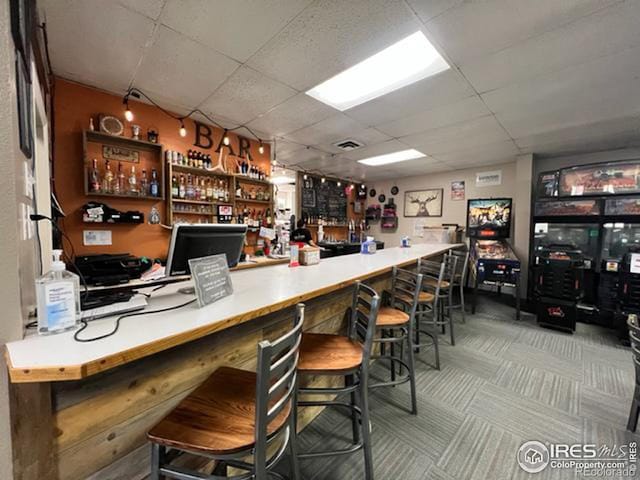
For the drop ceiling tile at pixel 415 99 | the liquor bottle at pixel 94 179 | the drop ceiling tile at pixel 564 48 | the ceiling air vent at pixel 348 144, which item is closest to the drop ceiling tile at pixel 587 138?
the drop ceiling tile at pixel 564 48

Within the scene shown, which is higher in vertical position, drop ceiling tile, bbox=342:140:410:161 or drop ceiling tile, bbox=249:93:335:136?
drop ceiling tile, bbox=249:93:335:136

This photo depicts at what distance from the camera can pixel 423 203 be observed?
6258 millimetres

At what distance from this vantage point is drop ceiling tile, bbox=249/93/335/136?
2.76 metres

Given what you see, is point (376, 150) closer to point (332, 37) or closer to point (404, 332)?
point (332, 37)

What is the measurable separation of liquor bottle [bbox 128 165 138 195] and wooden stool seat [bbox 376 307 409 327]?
2.93m

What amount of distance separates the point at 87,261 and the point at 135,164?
1.27 m

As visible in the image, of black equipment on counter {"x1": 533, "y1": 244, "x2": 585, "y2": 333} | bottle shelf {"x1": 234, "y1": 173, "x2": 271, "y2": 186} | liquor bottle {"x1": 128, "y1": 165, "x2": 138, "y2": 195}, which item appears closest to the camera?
liquor bottle {"x1": 128, "y1": 165, "x2": 138, "y2": 195}

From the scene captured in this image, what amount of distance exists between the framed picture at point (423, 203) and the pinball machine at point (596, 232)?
2115 mm

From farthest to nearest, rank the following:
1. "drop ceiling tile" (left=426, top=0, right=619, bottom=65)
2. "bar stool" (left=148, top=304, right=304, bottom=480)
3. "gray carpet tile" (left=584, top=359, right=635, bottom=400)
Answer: "gray carpet tile" (left=584, top=359, right=635, bottom=400)
"drop ceiling tile" (left=426, top=0, right=619, bottom=65)
"bar stool" (left=148, top=304, right=304, bottom=480)

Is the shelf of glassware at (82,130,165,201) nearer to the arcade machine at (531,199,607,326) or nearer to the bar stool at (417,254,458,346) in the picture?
the bar stool at (417,254,458,346)

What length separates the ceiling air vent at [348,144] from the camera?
3.97 meters

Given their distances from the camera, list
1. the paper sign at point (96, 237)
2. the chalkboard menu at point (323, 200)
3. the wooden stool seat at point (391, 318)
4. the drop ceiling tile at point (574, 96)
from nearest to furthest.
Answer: the wooden stool seat at point (391, 318) → the drop ceiling tile at point (574, 96) → the paper sign at point (96, 237) → the chalkboard menu at point (323, 200)

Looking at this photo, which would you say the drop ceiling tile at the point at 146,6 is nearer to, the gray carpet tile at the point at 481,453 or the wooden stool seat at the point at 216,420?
the wooden stool seat at the point at 216,420

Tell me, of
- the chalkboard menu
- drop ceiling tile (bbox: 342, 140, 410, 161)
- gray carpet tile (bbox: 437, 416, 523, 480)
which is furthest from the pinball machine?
the chalkboard menu
